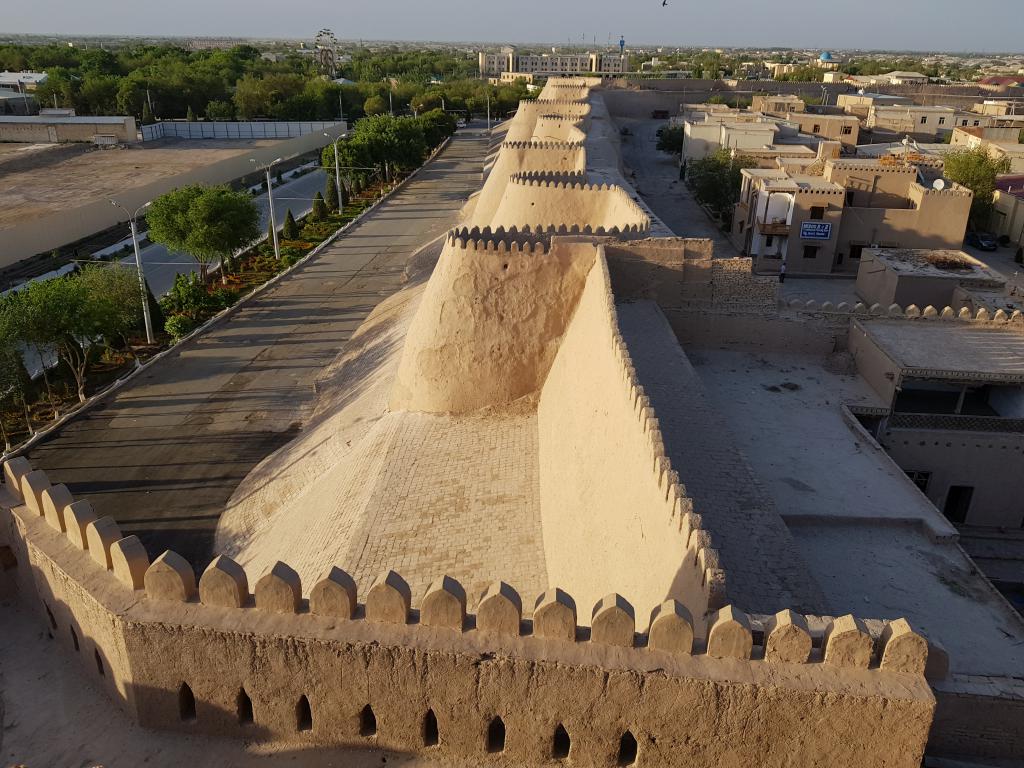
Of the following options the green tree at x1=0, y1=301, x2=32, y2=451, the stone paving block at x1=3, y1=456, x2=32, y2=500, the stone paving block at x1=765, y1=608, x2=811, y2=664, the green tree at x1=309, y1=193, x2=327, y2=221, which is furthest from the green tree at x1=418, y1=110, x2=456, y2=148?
the stone paving block at x1=765, y1=608, x2=811, y2=664

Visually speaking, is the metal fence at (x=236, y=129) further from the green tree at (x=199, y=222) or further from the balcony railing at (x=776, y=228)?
the balcony railing at (x=776, y=228)

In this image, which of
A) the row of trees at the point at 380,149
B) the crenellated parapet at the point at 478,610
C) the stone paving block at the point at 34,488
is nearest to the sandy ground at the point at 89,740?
the crenellated parapet at the point at 478,610

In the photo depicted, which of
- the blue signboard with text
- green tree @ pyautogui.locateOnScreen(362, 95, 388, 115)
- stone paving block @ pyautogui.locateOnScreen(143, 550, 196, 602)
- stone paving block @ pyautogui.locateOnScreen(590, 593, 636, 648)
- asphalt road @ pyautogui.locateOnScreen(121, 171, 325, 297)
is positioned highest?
stone paving block @ pyautogui.locateOnScreen(590, 593, 636, 648)

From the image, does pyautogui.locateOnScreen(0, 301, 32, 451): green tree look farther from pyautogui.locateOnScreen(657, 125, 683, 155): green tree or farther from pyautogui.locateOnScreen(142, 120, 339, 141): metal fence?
pyautogui.locateOnScreen(142, 120, 339, 141): metal fence

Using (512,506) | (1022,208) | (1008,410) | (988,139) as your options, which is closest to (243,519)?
(512,506)

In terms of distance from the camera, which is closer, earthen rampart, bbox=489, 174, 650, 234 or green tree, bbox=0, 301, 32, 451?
green tree, bbox=0, 301, 32, 451

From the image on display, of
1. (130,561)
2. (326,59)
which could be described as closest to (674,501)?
(130,561)
